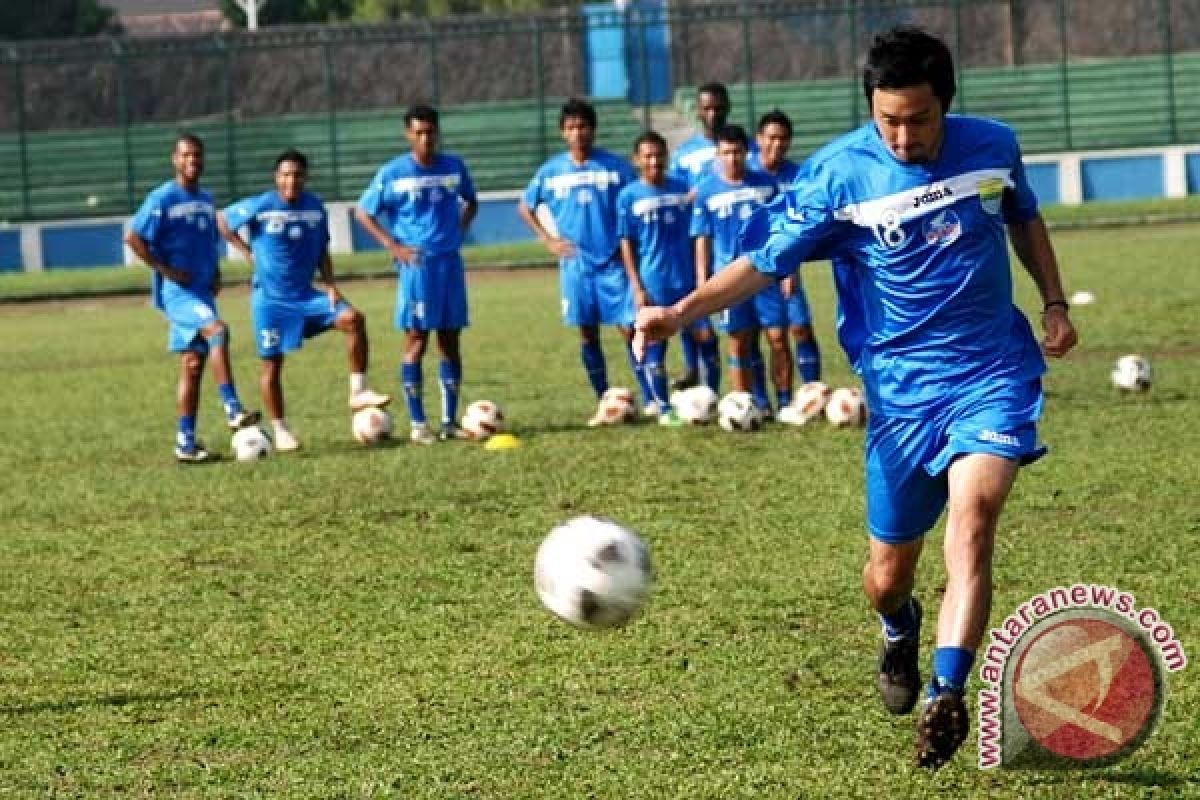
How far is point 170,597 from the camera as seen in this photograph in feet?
30.8

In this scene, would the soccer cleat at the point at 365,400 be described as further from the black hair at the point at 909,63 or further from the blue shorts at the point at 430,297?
the black hair at the point at 909,63

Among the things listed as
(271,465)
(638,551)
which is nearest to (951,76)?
(638,551)

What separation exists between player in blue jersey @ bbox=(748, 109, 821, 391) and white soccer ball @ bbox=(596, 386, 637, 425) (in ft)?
3.77

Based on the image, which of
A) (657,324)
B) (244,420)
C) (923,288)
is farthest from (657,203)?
(657,324)

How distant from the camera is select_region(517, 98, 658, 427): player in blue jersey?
50.6 feet

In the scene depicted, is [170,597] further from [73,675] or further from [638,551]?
[638,551]

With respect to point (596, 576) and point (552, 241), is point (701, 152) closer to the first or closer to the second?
point (552, 241)

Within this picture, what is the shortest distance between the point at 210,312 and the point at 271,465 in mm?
1348

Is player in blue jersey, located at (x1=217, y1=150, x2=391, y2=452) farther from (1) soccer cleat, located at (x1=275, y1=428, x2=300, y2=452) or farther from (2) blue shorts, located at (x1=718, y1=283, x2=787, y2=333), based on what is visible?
(2) blue shorts, located at (x1=718, y1=283, x2=787, y2=333)

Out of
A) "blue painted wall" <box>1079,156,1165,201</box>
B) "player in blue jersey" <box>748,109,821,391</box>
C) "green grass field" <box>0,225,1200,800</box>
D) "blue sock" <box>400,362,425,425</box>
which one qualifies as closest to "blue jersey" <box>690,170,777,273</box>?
"player in blue jersey" <box>748,109,821,391</box>

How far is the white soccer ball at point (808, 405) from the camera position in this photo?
1412 cm

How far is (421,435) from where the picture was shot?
47.9 ft

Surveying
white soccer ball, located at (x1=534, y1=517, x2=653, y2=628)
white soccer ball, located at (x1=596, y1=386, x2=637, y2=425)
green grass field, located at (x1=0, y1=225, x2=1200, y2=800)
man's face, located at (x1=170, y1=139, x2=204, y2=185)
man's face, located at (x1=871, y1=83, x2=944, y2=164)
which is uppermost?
man's face, located at (x1=170, y1=139, x2=204, y2=185)

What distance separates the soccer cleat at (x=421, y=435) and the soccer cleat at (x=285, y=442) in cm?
76
